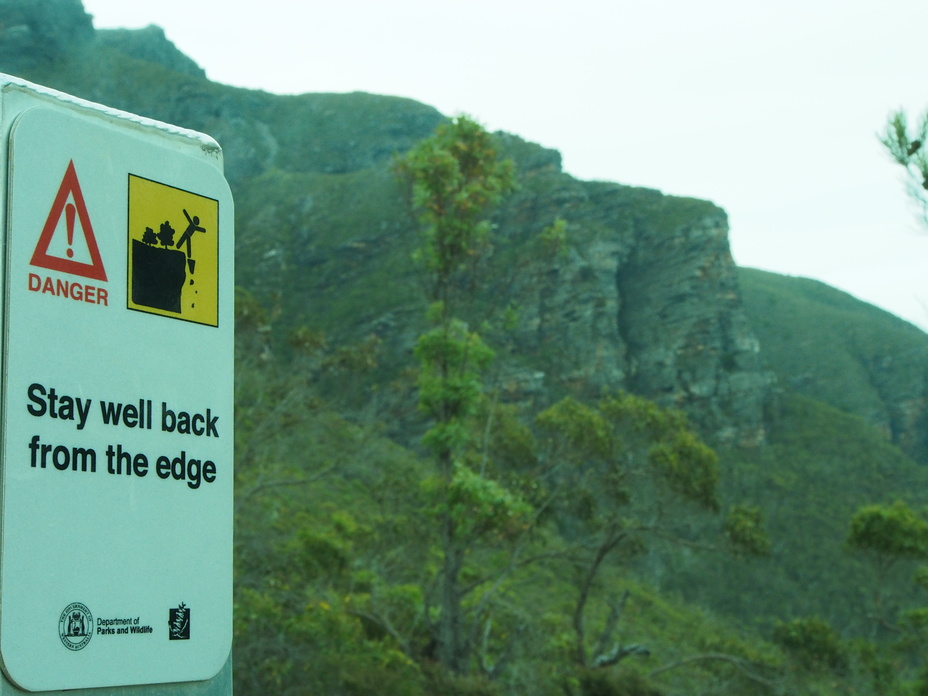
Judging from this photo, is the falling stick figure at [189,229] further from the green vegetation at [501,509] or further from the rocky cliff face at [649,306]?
the rocky cliff face at [649,306]

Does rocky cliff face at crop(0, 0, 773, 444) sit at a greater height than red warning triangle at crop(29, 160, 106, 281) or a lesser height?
greater

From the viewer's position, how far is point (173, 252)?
6.52 ft

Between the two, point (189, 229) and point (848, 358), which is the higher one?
point (848, 358)

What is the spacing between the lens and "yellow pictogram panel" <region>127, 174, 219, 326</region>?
6.33 ft

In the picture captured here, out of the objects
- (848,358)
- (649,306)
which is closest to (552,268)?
(649,306)

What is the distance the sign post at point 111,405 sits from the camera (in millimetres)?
1691

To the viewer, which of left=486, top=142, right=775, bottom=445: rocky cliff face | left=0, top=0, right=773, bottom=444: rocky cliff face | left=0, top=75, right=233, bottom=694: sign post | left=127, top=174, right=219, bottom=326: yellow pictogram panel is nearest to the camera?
left=0, top=75, right=233, bottom=694: sign post

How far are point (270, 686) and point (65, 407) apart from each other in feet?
38.0

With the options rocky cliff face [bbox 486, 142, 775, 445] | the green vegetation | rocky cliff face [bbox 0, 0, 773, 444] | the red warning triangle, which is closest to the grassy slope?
rocky cliff face [bbox 486, 142, 775, 445]

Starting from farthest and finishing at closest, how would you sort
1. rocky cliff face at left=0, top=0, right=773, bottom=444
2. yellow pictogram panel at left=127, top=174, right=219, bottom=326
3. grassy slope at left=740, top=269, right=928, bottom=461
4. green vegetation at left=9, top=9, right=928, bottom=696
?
grassy slope at left=740, top=269, right=928, bottom=461
rocky cliff face at left=0, top=0, right=773, bottom=444
green vegetation at left=9, top=9, right=928, bottom=696
yellow pictogram panel at left=127, top=174, right=219, bottom=326

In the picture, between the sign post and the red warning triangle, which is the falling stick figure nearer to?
the sign post

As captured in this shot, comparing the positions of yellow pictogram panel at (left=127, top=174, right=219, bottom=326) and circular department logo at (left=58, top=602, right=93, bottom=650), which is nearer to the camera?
circular department logo at (left=58, top=602, right=93, bottom=650)

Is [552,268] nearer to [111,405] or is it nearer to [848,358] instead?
[848,358]

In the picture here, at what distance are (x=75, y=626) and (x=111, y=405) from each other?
1.22 ft
